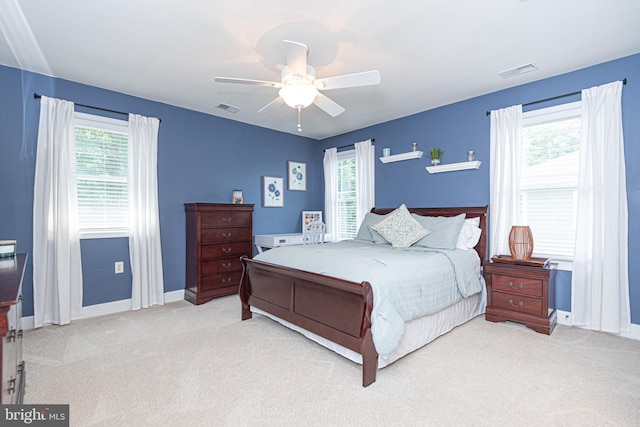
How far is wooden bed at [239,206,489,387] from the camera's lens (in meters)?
2.22

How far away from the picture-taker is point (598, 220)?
3049 mm

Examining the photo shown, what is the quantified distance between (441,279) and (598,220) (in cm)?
166

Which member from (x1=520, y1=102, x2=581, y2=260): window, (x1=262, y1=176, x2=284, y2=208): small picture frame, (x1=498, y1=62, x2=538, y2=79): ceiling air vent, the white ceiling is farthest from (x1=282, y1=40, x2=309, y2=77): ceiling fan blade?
(x1=262, y1=176, x2=284, y2=208): small picture frame

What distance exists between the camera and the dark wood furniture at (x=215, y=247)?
13.6 ft

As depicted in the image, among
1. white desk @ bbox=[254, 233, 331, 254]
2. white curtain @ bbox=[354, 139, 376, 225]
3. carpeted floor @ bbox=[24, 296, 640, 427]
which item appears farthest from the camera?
white curtain @ bbox=[354, 139, 376, 225]

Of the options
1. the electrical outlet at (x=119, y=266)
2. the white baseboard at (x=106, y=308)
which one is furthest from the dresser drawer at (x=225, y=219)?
the white baseboard at (x=106, y=308)

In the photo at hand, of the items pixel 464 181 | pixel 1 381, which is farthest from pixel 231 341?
pixel 464 181

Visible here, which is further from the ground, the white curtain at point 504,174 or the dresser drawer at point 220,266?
the white curtain at point 504,174

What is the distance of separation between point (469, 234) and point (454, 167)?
0.92 meters

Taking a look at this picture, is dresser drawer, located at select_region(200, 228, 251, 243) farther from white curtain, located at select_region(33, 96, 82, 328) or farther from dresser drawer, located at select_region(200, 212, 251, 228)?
white curtain, located at select_region(33, 96, 82, 328)

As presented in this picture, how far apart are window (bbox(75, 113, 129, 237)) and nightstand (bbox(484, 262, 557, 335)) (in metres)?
4.29

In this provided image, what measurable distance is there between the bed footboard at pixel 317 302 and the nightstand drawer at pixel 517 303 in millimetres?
1858

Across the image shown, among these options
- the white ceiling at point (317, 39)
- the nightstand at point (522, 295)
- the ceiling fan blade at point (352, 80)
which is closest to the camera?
the white ceiling at point (317, 39)

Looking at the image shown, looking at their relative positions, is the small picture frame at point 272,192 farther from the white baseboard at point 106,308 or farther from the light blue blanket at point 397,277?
the white baseboard at point 106,308
